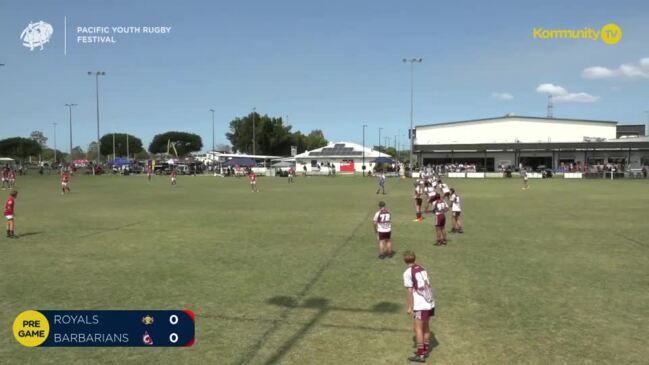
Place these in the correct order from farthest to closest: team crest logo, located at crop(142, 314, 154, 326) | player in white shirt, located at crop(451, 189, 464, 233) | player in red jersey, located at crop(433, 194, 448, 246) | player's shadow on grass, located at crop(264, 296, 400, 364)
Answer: player in white shirt, located at crop(451, 189, 464, 233), player in red jersey, located at crop(433, 194, 448, 246), player's shadow on grass, located at crop(264, 296, 400, 364), team crest logo, located at crop(142, 314, 154, 326)

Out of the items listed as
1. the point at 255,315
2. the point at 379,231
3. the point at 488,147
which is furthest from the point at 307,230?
the point at 488,147

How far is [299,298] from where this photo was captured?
9.39m

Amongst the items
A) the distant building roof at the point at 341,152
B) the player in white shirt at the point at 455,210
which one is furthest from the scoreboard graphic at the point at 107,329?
the distant building roof at the point at 341,152

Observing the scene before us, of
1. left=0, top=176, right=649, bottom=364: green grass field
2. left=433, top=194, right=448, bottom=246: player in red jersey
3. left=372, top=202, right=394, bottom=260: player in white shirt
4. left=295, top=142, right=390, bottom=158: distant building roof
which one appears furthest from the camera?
left=295, top=142, right=390, bottom=158: distant building roof

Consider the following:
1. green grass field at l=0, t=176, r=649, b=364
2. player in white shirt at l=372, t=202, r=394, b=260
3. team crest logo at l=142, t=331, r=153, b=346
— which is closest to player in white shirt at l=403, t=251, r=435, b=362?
green grass field at l=0, t=176, r=649, b=364

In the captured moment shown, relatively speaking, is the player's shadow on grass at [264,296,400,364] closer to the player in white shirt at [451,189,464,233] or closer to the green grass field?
the green grass field

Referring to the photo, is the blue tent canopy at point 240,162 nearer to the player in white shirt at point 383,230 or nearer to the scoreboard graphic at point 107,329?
the player in white shirt at point 383,230

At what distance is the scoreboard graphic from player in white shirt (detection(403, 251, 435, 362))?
10.9 ft

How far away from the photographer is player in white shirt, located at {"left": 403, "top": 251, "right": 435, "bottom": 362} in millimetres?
6629

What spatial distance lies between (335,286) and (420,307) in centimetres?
370

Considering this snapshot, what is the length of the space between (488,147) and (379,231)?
67.1 metres

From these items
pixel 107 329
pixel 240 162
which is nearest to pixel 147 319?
pixel 107 329

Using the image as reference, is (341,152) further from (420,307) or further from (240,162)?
(420,307)

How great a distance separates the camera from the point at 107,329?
6.83 metres
